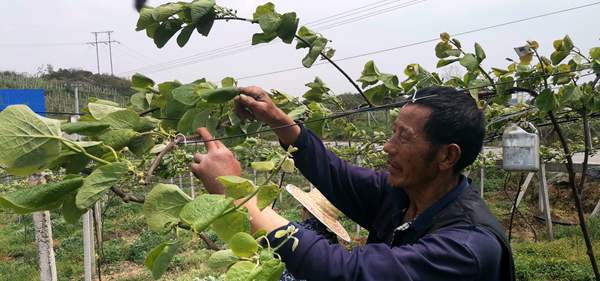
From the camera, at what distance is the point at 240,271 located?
0.65 metres

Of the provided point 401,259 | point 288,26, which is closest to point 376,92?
point 288,26

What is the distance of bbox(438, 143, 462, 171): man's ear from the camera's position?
4.07ft

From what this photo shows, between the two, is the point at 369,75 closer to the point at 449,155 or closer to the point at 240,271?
the point at 449,155

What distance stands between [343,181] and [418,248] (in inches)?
22.8

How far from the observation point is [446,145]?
1238 mm

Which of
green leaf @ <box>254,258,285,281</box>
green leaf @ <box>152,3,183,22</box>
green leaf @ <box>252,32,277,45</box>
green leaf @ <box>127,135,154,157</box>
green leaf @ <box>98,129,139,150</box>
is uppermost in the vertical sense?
green leaf @ <box>152,3,183,22</box>

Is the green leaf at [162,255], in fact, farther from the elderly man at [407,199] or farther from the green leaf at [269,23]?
the green leaf at [269,23]

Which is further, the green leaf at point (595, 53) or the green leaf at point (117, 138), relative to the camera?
the green leaf at point (595, 53)

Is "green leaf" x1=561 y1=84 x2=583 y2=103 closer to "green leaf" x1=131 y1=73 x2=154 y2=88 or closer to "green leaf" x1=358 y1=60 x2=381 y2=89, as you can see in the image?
"green leaf" x1=358 y1=60 x2=381 y2=89

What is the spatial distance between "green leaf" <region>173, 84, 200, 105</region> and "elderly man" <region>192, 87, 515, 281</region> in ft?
0.24

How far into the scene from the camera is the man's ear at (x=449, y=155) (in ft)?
4.07

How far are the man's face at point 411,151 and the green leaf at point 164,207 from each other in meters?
0.66

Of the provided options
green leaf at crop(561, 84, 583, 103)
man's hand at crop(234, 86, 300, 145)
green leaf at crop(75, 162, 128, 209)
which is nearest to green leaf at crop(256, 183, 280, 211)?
green leaf at crop(75, 162, 128, 209)

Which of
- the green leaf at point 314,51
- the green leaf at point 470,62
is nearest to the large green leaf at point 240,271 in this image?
the green leaf at point 314,51
